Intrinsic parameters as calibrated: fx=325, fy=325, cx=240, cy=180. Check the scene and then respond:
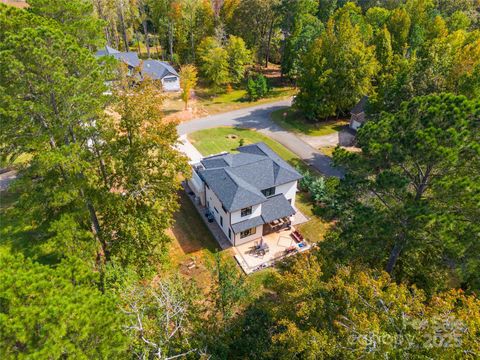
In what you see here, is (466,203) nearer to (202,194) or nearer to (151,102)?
(151,102)

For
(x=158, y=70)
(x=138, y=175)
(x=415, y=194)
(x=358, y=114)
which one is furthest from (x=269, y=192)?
(x=158, y=70)

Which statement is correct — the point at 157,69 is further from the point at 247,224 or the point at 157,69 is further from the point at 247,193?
the point at 247,224

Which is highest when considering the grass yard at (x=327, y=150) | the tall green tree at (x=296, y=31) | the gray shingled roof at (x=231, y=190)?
the tall green tree at (x=296, y=31)

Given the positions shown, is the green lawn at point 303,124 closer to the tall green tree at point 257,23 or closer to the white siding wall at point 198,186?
the tall green tree at point 257,23

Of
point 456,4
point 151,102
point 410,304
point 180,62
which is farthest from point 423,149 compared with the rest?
point 456,4

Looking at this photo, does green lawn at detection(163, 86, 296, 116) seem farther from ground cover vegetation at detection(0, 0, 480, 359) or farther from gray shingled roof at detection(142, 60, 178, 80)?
ground cover vegetation at detection(0, 0, 480, 359)

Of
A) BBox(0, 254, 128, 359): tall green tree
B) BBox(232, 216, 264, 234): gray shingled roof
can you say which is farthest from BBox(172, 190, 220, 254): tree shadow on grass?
BBox(0, 254, 128, 359): tall green tree

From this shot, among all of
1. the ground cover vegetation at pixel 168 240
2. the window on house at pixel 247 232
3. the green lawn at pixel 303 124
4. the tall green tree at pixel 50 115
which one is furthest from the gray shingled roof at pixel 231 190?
the green lawn at pixel 303 124
